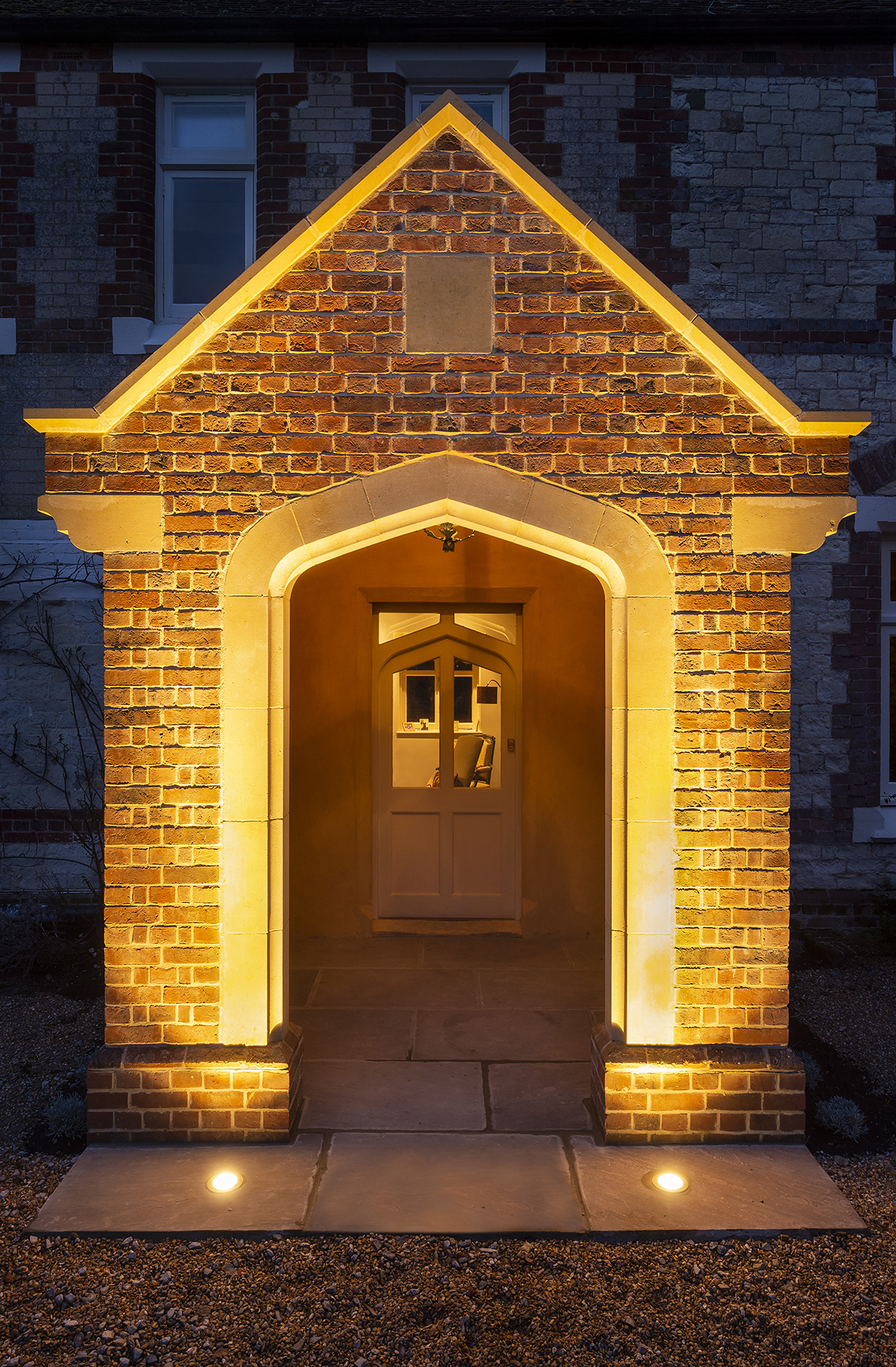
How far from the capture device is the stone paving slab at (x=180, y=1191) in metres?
3.29

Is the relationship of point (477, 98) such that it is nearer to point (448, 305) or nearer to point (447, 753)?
point (448, 305)

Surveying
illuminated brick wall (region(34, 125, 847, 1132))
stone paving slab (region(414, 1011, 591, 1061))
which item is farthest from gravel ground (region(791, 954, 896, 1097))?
stone paving slab (region(414, 1011, 591, 1061))

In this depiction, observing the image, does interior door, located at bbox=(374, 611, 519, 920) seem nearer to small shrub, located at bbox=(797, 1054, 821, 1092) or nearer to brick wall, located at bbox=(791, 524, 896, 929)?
brick wall, located at bbox=(791, 524, 896, 929)

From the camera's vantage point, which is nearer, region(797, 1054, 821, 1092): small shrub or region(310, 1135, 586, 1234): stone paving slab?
region(310, 1135, 586, 1234): stone paving slab

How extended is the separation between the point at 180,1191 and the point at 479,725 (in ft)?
13.9

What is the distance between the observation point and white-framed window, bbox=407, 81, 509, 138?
709cm

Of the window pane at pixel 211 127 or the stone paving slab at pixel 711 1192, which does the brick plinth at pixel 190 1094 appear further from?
the window pane at pixel 211 127

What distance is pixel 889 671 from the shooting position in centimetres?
716

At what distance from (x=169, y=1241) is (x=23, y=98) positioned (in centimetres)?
814

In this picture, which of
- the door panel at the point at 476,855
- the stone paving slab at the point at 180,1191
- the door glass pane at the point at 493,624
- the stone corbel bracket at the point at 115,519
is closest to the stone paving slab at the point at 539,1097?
the stone paving slab at the point at 180,1191

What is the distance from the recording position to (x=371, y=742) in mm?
6953

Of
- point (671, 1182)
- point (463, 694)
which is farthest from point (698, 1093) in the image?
point (463, 694)

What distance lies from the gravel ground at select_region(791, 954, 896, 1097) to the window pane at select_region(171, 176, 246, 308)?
7.24m

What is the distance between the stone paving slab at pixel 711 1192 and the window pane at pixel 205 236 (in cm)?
706
